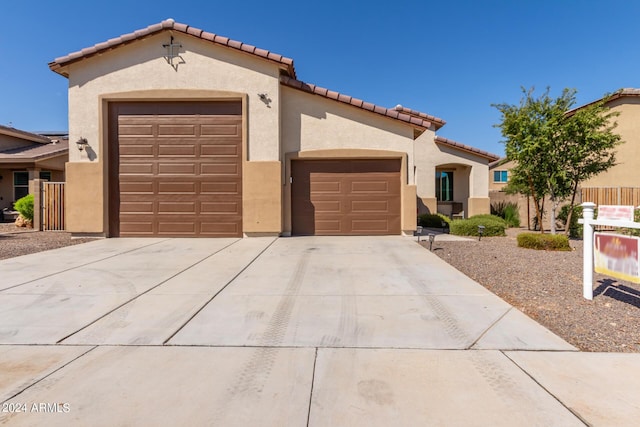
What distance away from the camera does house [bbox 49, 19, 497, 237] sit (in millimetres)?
11258

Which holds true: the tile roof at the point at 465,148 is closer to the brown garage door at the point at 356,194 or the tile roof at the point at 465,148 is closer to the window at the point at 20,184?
the brown garage door at the point at 356,194

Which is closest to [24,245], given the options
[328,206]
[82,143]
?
[82,143]

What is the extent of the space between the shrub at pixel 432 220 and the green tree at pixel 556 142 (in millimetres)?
4645

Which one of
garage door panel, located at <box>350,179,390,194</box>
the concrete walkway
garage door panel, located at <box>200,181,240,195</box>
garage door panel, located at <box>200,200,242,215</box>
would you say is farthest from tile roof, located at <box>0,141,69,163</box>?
garage door panel, located at <box>350,179,390,194</box>

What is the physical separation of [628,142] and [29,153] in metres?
34.2

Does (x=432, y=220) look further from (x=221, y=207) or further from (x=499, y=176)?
(x=499, y=176)

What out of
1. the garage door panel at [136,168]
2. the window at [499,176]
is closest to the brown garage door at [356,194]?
the garage door panel at [136,168]

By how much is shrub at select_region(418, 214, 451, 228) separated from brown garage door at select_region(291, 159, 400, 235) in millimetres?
4448

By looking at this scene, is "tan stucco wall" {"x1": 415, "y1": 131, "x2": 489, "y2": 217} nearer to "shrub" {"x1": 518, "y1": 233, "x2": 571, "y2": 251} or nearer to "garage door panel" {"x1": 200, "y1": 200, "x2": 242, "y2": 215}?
"shrub" {"x1": 518, "y1": 233, "x2": 571, "y2": 251}

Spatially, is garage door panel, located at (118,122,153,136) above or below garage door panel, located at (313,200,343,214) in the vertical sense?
above

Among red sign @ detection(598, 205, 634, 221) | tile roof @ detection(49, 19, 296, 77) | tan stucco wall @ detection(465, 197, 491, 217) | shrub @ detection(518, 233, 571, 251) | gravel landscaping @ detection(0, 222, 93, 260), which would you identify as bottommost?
gravel landscaping @ detection(0, 222, 93, 260)

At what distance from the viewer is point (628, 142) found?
62.4ft

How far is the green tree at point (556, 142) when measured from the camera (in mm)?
10453

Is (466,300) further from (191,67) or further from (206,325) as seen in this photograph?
(191,67)
